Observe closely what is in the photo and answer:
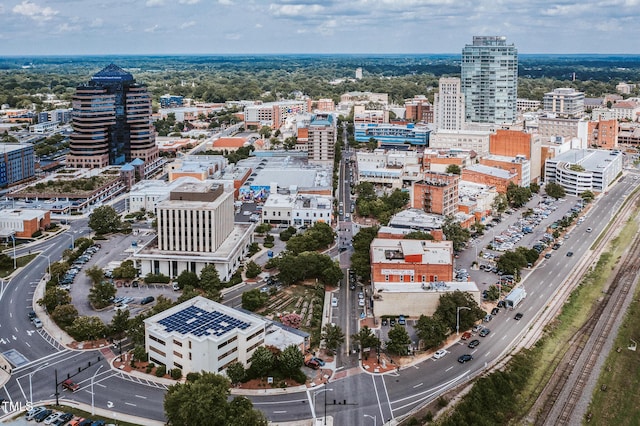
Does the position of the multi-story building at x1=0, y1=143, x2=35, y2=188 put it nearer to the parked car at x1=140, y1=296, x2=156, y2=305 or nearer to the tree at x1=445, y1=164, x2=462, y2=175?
the parked car at x1=140, y1=296, x2=156, y2=305

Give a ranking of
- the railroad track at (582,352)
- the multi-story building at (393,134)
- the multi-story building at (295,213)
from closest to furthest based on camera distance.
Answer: the railroad track at (582,352)
the multi-story building at (295,213)
the multi-story building at (393,134)

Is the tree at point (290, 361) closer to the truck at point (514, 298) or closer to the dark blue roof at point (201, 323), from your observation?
the dark blue roof at point (201, 323)

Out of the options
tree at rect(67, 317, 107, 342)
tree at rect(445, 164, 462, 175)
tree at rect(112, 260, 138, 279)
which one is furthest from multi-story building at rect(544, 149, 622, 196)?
tree at rect(67, 317, 107, 342)

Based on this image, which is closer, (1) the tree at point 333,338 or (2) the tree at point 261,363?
(2) the tree at point 261,363

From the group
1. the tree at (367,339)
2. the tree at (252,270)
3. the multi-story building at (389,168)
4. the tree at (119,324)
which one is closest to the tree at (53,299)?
the tree at (119,324)

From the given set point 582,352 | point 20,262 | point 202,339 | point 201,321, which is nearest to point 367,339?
point 202,339
